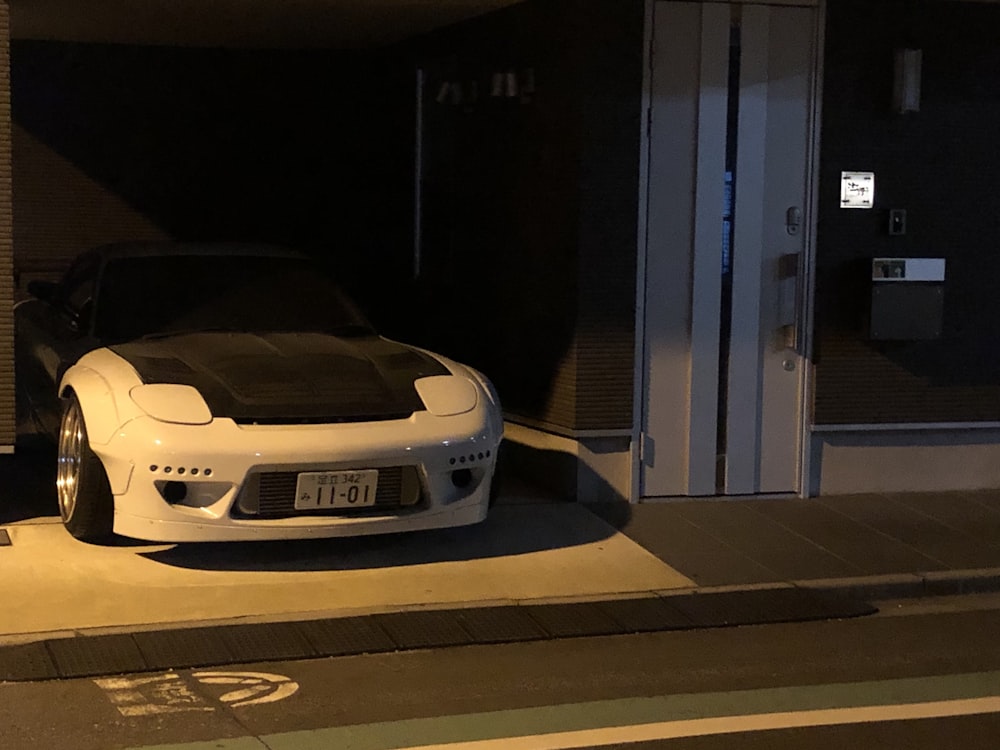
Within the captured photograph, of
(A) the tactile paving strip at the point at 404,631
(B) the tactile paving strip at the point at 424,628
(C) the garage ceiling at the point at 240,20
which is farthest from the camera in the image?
(C) the garage ceiling at the point at 240,20

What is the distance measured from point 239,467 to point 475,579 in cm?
120

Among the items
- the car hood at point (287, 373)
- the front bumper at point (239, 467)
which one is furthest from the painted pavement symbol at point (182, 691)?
the car hood at point (287, 373)

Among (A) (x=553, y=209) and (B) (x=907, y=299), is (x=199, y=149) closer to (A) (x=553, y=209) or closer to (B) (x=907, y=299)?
(A) (x=553, y=209)

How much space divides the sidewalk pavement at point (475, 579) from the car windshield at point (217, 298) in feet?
3.73

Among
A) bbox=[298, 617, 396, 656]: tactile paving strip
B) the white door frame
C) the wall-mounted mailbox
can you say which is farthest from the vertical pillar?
the wall-mounted mailbox

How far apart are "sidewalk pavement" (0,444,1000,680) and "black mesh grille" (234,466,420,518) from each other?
0.30 meters

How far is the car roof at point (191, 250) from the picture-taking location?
8.31 meters

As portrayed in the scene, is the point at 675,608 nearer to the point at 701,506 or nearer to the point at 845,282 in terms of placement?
the point at 701,506

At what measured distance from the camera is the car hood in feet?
21.4

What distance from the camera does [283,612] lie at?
5.96 metres

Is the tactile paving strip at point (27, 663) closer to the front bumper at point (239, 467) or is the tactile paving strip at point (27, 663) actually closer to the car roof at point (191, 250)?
the front bumper at point (239, 467)

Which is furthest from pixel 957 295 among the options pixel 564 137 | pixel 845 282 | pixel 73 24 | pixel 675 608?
pixel 73 24

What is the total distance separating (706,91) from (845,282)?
4.63ft

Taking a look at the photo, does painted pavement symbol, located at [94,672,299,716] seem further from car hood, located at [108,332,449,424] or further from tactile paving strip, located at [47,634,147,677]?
car hood, located at [108,332,449,424]
